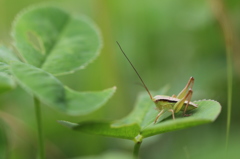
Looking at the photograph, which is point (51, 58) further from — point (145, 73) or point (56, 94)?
point (145, 73)

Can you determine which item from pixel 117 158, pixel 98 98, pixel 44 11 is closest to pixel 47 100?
pixel 98 98

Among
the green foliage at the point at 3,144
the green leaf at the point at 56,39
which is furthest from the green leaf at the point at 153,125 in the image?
the green foliage at the point at 3,144

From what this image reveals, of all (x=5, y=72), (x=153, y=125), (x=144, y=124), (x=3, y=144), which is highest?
(x=5, y=72)

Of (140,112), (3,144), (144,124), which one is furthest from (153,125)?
(3,144)

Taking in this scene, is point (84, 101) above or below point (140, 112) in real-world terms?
above

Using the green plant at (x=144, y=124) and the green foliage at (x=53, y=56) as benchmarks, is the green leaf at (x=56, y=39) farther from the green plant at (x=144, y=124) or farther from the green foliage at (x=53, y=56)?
the green plant at (x=144, y=124)

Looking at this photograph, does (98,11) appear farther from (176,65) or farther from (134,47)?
(176,65)

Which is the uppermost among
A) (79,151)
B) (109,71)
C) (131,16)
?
(131,16)
